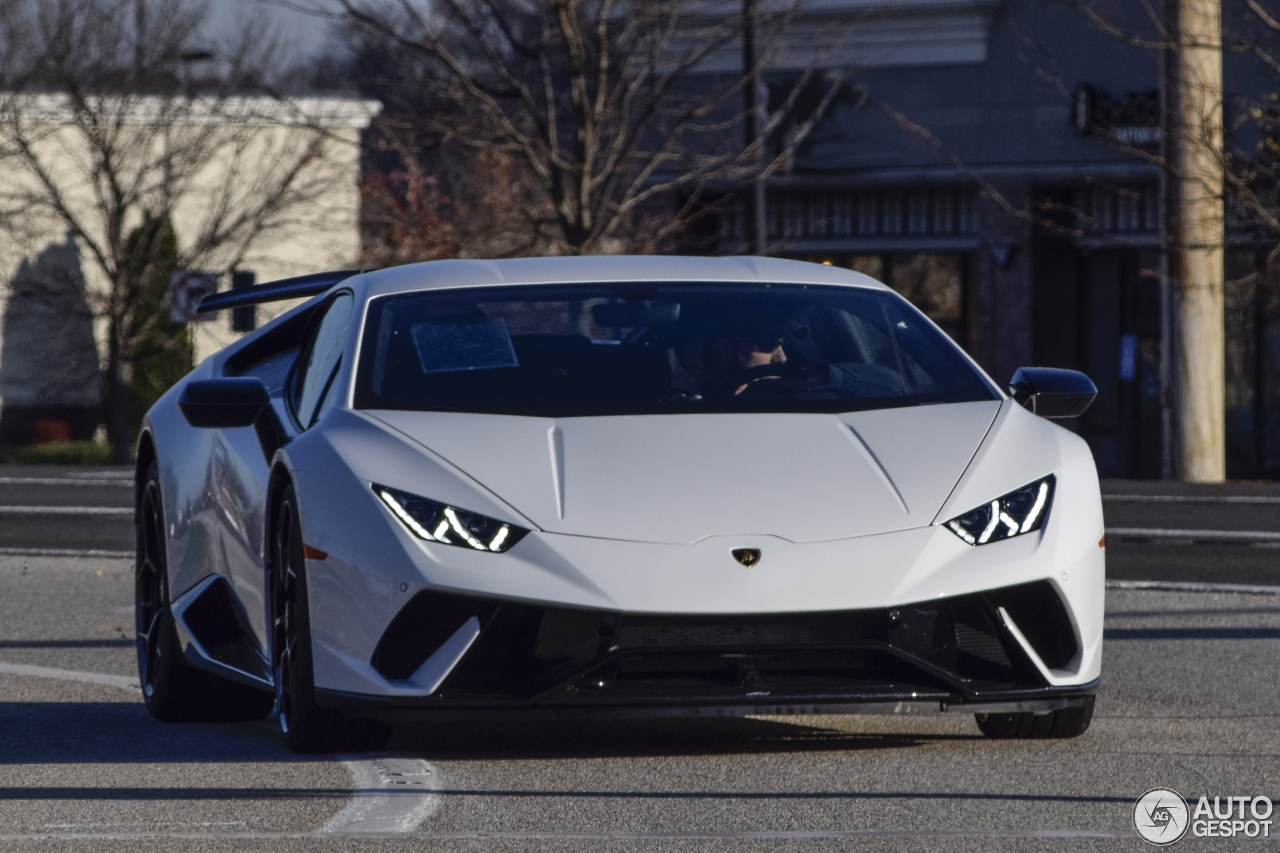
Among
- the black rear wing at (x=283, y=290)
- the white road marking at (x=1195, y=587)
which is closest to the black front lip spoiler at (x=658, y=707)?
the black rear wing at (x=283, y=290)

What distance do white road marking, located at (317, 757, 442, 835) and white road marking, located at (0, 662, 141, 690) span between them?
2.44m

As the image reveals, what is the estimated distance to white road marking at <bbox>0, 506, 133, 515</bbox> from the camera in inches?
697

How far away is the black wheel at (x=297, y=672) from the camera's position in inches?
220

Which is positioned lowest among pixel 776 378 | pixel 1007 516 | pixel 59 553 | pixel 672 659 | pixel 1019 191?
pixel 59 553

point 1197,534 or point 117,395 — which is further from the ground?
point 1197,534

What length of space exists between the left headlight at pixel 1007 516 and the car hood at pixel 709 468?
9 centimetres

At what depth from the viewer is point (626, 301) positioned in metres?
6.41

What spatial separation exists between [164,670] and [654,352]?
1980 millimetres

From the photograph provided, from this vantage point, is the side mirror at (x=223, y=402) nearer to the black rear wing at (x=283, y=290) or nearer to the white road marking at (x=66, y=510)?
the black rear wing at (x=283, y=290)

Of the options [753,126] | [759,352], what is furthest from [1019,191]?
[759,352]

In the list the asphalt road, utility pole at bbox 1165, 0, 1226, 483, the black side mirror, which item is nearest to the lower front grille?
the asphalt road

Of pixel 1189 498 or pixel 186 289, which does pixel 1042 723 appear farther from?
pixel 186 289

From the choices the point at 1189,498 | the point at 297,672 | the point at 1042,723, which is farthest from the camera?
the point at 1189,498

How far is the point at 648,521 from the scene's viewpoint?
5246mm
